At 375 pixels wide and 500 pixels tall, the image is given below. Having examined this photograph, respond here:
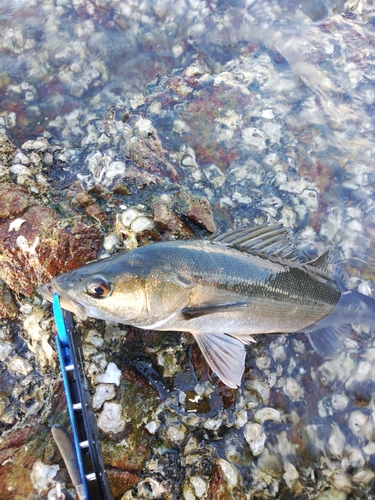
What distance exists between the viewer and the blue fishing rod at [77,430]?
8.70 feet

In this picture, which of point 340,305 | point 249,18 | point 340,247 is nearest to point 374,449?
point 340,305

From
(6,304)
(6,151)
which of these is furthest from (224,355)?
(6,151)

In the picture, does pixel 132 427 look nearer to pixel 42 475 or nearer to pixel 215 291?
pixel 42 475

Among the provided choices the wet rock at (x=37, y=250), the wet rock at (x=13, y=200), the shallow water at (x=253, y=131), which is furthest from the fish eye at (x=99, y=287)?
the wet rock at (x=13, y=200)

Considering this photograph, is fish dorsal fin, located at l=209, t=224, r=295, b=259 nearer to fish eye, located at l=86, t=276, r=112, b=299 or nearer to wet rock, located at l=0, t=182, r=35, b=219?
fish eye, located at l=86, t=276, r=112, b=299

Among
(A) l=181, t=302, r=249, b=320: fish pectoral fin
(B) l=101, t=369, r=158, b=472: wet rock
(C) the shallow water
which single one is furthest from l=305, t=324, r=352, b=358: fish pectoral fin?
(B) l=101, t=369, r=158, b=472: wet rock

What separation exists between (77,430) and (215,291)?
4.96 ft

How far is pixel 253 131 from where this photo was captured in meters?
4.93

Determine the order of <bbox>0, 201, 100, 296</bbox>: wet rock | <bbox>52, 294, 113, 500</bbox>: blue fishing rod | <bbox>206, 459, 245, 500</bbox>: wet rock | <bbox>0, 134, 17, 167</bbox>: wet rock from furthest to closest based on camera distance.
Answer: <bbox>0, 134, 17, 167</bbox>: wet rock → <bbox>0, 201, 100, 296</bbox>: wet rock → <bbox>206, 459, 245, 500</bbox>: wet rock → <bbox>52, 294, 113, 500</bbox>: blue fishing rod

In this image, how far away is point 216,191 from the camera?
14.7ft

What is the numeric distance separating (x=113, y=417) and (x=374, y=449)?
8.37 ft

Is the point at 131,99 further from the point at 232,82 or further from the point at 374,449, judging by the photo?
the point at 374,449

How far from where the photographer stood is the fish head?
2807 mm

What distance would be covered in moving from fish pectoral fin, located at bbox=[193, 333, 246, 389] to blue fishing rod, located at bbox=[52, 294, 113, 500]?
105cm
